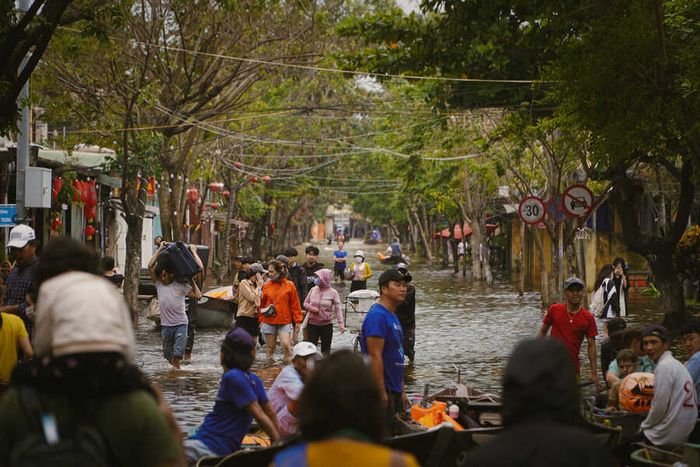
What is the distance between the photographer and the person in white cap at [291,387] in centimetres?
834

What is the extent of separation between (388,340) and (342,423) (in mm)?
4929

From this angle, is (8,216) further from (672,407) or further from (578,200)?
(672,407)

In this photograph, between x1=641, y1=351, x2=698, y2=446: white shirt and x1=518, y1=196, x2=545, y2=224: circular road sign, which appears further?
x1=518, y1=196, x2=545, y2=224: circular road sign

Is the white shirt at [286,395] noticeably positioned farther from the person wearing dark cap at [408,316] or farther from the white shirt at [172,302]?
the person wearing dark cap at [408,316]

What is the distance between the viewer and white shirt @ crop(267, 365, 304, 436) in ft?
27.3

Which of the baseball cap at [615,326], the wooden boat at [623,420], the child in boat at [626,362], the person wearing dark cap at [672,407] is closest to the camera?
the person wearing dark cap at [672,407]

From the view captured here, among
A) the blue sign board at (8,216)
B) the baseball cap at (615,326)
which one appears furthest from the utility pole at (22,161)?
the baseball cap at (615,326)

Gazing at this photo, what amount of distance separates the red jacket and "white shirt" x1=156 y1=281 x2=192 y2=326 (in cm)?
121

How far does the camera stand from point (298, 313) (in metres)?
15.9

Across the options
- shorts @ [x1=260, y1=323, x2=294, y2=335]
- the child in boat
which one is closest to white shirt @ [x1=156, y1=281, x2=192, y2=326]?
shorts @ [x1=260, y1=323, x2=294, y2=335]

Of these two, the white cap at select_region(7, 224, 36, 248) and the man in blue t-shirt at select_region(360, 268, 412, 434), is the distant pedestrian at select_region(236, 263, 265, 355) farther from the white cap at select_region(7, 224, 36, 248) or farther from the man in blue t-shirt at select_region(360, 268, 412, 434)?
the man in blue t-shirt at select_region(360, 268, 412, 434)

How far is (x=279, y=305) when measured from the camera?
15820mm

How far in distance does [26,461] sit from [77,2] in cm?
1424

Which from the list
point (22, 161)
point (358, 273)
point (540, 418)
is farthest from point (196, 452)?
point (358, 273)
